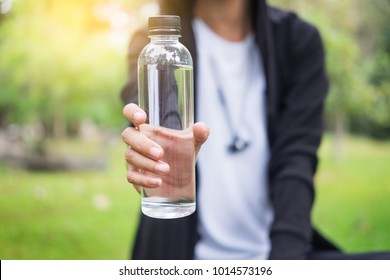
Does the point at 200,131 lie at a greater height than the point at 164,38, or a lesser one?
lesser

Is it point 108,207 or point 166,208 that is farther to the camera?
point 108,207

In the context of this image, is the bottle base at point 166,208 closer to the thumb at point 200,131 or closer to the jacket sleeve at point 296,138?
the thumb at point 200,131

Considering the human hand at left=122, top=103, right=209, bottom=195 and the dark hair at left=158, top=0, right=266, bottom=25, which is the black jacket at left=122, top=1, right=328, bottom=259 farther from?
the human hand at left=122, top=103, right=209, bottom=195

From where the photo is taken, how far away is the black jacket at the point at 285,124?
1.02 metres

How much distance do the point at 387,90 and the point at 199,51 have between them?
150cm

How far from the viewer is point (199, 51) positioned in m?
1.12

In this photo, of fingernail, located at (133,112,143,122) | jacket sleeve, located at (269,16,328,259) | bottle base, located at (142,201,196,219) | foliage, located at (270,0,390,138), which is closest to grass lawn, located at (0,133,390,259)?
foliage, located at (270,0,390,138)

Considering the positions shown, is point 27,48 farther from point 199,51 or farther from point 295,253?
point 295,253

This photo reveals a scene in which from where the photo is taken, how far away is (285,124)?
1090mm

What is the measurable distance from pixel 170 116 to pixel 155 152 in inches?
3.4

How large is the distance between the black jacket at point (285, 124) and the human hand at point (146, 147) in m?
0.28

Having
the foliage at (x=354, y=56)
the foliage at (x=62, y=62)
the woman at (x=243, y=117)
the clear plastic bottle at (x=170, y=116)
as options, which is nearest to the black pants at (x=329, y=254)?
the woman at (x=243, y=117)

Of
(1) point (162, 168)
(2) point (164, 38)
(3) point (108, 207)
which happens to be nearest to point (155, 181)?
(1) point (162, 168)

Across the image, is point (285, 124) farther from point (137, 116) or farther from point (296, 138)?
point (137, 116)
